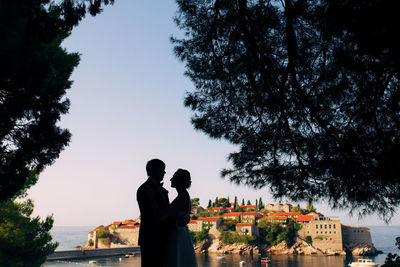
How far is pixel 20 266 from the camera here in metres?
8.77

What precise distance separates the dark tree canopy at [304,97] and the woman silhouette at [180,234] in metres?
1.56

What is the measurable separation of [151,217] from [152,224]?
49 millimetres

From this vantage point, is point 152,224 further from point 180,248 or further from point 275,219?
point 275,219

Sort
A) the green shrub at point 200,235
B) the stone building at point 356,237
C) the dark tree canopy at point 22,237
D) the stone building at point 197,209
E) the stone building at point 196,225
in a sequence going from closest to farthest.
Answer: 1. the dark tree canopy at point 22,237
2. the stone building at point 356,237
3. the green shrub at point 200,235
4. the stone building at point 196,225
5. the stone building at point 197,209

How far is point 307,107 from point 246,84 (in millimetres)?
977

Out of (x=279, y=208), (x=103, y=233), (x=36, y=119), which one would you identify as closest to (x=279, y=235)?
(x=279, y=208)

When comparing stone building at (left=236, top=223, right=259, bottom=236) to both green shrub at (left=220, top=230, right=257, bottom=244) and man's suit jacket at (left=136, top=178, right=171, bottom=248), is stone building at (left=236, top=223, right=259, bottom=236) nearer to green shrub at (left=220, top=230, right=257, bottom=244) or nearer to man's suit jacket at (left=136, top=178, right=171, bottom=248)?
green shrub at (left=220, top=230, right=257, bottom=244)

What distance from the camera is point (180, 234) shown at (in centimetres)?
225

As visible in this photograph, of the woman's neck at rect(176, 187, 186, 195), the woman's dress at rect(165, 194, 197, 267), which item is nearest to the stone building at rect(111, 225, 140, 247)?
the woman's dress at rect(165, 194, 197, 267)

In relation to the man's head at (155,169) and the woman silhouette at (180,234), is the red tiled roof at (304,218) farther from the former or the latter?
the man's head at (155,169)

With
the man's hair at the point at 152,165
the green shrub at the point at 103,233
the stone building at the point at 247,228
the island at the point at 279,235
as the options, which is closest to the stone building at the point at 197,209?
the island at the point at 279,235

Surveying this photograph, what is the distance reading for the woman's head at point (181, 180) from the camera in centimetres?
221

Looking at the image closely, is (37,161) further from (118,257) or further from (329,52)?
(118,257)

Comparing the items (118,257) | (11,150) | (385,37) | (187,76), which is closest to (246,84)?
(187,76)
